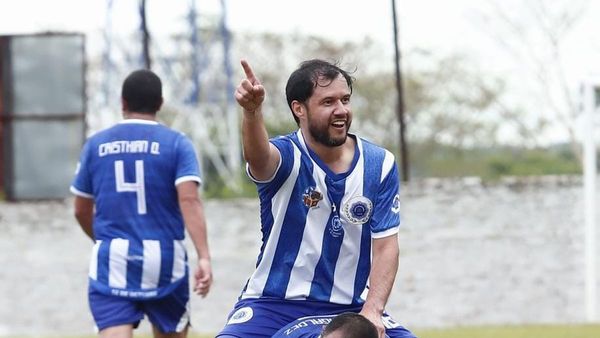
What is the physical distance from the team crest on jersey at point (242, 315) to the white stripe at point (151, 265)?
201 cm

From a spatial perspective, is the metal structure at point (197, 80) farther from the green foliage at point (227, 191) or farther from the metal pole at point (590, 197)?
the metal pole at point (590, 197)

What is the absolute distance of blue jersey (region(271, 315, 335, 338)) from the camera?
5.44m

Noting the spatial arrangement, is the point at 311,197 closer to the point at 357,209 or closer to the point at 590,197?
the point at 357,209

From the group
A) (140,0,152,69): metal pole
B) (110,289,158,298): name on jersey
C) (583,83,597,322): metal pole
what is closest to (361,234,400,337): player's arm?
(110,289,158,298): name on jersey

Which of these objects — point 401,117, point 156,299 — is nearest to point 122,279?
point 156,299

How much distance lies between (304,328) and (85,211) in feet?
9.17

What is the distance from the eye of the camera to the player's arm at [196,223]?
7613mm

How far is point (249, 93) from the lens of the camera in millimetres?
5188

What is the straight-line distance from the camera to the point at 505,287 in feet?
57.9

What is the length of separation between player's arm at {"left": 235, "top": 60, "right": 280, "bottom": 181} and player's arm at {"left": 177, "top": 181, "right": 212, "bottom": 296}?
6.79 feet

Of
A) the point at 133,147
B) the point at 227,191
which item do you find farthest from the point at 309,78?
the point at 227,191

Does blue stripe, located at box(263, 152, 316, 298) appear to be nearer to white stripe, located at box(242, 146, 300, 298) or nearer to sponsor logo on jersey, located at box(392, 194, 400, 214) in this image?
white stripe, located at box(242, 146, 300, 298)

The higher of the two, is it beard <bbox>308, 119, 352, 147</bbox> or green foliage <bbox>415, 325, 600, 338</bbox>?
beard <bbox>308, 119, 352, 147</bbox>

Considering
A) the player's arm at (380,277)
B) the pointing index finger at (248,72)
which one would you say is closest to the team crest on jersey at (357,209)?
the player's arm at (380,277)
